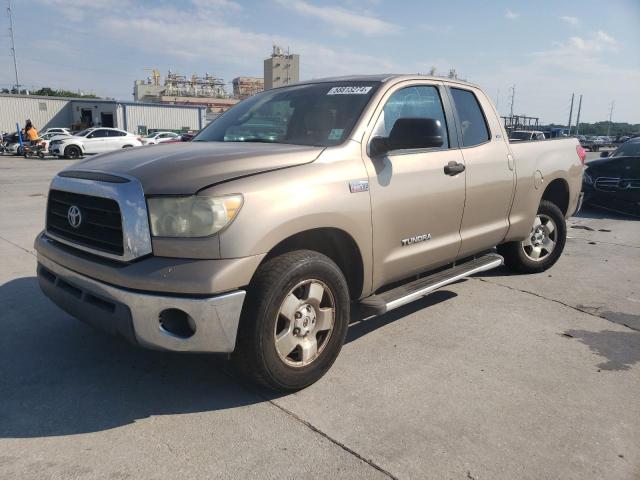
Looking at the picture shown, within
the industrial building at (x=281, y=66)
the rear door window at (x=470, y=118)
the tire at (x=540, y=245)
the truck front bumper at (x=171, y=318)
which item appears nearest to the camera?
the truck front bumper at (x=171, y=318)

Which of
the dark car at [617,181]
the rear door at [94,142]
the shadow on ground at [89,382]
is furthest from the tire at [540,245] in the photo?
the rear door at [94,142]

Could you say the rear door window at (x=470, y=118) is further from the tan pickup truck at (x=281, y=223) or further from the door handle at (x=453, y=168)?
the door handle at (x=453, y=168)

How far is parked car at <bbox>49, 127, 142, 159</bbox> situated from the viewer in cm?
2572

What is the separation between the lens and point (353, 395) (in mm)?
3018

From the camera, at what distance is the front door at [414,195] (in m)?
3.38

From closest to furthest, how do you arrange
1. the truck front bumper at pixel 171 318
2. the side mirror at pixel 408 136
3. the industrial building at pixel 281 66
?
the truck front bumper at pixel 171 318 < the side mirror at pixel 408 136 < the industrial building at pixel 281 66

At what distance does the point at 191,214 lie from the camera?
2.58m

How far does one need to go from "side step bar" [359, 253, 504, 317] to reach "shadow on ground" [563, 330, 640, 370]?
2.94 ft

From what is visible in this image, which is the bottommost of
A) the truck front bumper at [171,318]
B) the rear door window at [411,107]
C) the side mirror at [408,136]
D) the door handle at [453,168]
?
the truck front bumper at [171,318]

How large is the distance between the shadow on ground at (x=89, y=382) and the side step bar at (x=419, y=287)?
51cm

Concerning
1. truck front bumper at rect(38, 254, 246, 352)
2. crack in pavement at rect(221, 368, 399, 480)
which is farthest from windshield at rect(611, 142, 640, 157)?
truck front bumper at rect(38, 254, 246, 352)

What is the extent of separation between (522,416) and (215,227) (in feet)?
6.47

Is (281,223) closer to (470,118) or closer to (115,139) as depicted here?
(470,118)

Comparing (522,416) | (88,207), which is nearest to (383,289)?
(522,416)
